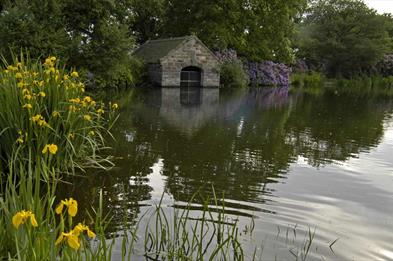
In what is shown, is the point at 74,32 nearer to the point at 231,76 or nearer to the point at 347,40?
the point at 231,76

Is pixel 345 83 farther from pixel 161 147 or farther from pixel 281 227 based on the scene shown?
pixel 281 227

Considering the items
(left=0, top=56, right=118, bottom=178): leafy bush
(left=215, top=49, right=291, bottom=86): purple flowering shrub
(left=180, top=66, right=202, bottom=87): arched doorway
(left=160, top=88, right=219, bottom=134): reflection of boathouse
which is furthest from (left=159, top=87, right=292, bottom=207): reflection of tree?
(left=215, top=49, right=291, bottom=86): purple flowering shrub

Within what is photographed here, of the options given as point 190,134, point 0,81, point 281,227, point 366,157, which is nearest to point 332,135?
point 366,157

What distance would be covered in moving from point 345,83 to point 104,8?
36.3 m

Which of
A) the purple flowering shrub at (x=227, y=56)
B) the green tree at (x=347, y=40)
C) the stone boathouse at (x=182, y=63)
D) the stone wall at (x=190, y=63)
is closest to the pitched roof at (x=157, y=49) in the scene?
the stone boathouse at (x=182, y=63)

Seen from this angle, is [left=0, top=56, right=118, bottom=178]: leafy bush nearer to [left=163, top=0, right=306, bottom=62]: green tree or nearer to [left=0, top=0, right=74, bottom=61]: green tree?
[left=0, top=0, right=74, bottom=61]: green tree

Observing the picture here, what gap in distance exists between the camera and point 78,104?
22.2 ft

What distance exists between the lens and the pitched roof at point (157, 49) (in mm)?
31047

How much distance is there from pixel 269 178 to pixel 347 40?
48.4 metres

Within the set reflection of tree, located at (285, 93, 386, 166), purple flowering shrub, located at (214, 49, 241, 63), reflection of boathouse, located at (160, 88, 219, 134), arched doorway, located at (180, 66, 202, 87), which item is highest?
purple flowering shrub, located at (214, 49, 241, 63)

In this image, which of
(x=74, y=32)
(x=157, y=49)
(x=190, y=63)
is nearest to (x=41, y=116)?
(x=74, y=32)

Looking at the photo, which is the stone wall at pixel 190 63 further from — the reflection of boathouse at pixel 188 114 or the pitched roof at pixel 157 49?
the reflection of boathouse at pixel 188 114

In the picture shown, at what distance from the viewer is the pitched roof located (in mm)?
31047

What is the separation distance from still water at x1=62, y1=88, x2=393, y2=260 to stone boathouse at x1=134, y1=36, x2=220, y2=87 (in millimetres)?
16974
